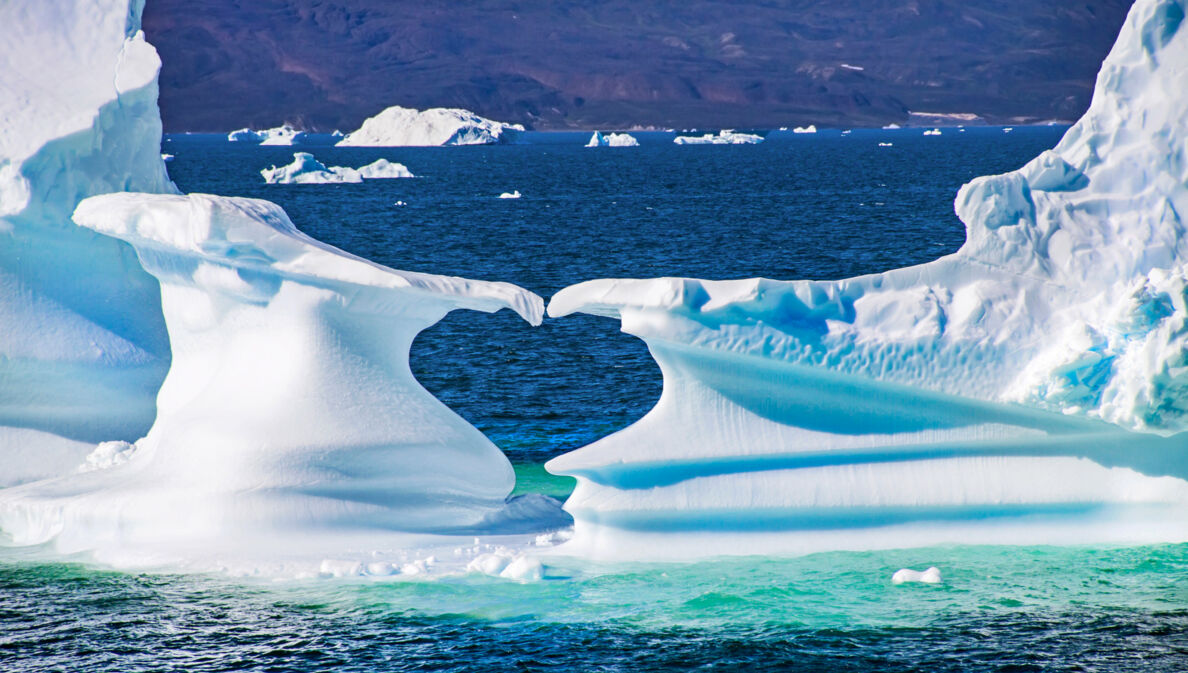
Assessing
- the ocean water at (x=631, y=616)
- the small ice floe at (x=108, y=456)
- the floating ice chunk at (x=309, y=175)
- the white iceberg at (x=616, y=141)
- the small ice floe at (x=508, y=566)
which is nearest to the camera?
the ocean water at (x=631, y=616)

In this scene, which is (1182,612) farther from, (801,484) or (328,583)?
(328,583)

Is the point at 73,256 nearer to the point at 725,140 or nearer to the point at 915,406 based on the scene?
the point at 915,406

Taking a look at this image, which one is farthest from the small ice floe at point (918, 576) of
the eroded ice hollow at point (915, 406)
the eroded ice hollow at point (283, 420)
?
the eroded ice hollow at point (283, 420)

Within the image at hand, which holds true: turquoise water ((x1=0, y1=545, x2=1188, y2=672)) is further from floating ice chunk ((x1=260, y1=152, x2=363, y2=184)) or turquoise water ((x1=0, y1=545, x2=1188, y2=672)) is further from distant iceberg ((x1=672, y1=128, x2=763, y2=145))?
distant iceberg ((x1=672, y1=128, x2=763, y2=145))

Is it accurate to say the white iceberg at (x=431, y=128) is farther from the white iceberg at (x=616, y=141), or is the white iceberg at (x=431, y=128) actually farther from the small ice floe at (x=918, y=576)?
the small ice floe at (x=918, y=576)


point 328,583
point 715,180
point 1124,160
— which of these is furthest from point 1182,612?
point 715,180

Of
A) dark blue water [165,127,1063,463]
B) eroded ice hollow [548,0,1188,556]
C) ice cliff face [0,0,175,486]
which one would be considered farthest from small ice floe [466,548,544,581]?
ice cliff face [0,0,175,486]
